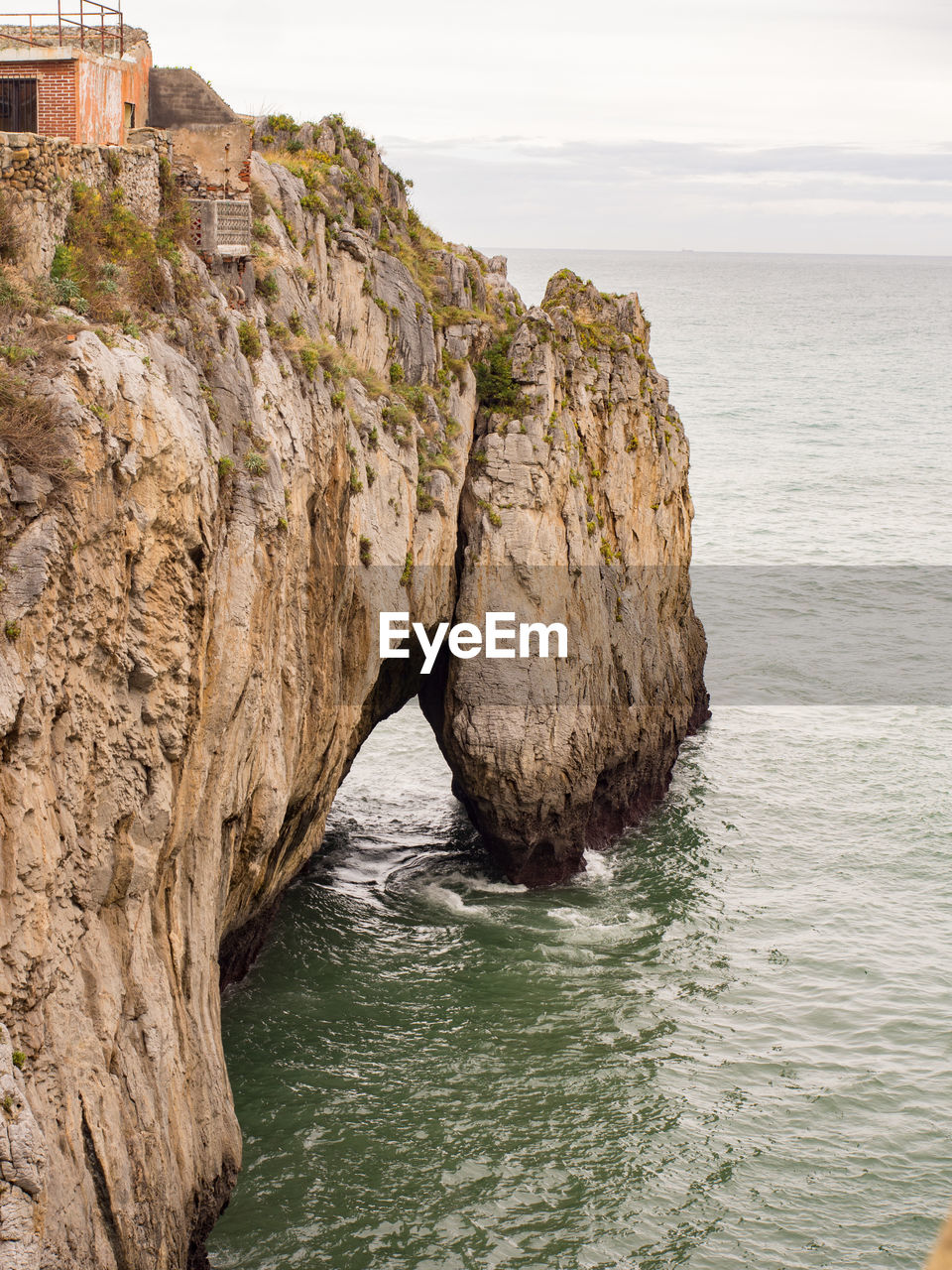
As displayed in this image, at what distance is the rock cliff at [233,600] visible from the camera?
1566 centimetres

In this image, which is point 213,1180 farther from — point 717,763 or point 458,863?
point 717,763

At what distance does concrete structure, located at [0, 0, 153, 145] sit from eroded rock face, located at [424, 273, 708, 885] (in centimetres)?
1241

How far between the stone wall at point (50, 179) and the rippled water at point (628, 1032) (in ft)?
48.9

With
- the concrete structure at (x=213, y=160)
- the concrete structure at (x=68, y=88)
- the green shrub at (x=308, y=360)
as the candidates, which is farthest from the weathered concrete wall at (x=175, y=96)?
the green shrub at (x=308, y=360)

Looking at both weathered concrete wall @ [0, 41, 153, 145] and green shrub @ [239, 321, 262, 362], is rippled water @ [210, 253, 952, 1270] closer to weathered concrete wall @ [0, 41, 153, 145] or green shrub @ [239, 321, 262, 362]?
green shrub @ [239, 321, 262, 362]

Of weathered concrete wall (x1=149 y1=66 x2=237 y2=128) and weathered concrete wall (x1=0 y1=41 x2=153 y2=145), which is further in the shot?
weathered concrete wall (x1=149 y1=66 x2=237 y2=128)

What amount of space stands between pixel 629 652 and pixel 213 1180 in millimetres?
21039

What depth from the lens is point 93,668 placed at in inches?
663

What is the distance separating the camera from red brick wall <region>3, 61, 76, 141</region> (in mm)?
23594

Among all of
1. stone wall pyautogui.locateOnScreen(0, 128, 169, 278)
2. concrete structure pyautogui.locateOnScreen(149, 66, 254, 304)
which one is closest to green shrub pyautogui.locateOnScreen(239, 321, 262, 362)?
concrete structure pyautogui.locateOnScreen(149, 66, 254, 304)

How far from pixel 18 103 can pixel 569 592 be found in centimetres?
1739

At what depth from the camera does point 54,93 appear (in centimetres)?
2377

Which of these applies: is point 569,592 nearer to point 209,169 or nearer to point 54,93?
point 209,169

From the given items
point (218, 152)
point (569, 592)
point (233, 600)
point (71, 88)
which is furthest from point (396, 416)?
point (233, 600)
